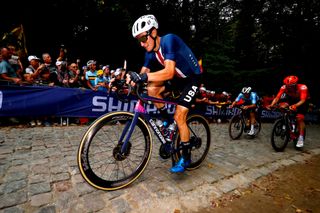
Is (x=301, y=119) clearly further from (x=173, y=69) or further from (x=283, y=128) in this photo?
(x=173, y=69)

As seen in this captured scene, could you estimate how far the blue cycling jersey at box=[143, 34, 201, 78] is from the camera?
2507 millimetres

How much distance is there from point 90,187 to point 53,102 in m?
4.74

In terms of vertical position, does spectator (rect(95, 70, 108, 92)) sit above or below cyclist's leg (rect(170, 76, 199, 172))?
above

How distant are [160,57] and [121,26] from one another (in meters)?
13.2

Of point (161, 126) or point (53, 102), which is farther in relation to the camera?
point (53, 102)

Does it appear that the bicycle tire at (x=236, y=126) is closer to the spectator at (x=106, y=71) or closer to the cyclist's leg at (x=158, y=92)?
the cyclist's leg at (x=158, y=92)

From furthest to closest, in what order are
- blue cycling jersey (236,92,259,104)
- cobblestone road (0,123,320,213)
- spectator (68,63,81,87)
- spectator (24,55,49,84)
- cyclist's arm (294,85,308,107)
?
spectator (68,63,81,87) → blue cycling jersey (236,92,259,104) → spectator (24,55,49,84) → cyclist's arm (294,85,308,107) → cobblestone road (0,123,320,213)

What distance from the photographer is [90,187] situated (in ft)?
A: 8.25

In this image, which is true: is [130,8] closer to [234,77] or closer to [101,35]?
[101,35]

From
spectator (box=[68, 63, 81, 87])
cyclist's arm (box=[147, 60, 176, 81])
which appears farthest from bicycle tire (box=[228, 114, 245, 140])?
spectator (box=[68, 63, 81, 87])

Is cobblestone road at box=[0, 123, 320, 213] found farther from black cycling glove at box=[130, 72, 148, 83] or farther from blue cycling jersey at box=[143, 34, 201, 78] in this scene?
blue cycling jersey at box=[143, 34, 201, 78]

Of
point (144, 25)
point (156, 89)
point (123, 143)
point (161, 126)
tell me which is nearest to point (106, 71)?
point (156, 89)

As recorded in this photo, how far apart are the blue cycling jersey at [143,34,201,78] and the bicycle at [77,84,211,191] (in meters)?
0.62

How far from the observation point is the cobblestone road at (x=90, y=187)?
7.06 feet
